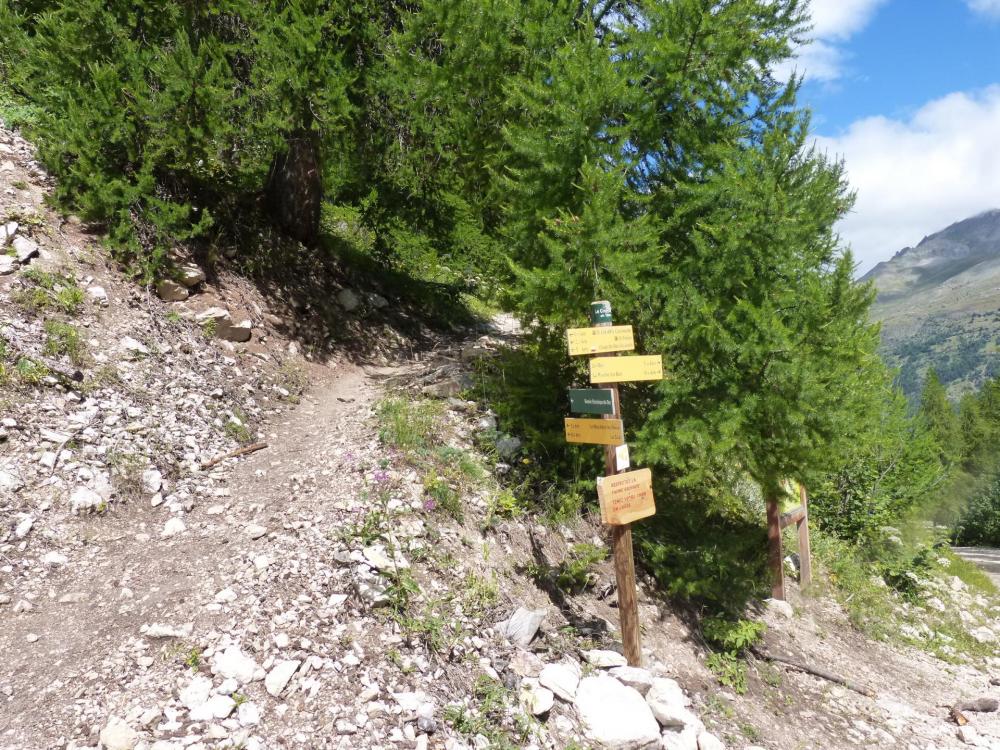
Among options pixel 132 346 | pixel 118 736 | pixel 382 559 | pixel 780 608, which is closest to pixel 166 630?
pixel 118 736

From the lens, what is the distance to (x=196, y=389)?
7.18m

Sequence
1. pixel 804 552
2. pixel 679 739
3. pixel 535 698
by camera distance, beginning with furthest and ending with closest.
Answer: pixel 804 552
pixel 679 739
pixel 535 698

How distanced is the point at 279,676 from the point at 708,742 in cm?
333

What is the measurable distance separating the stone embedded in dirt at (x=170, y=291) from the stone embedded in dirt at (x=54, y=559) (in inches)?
172

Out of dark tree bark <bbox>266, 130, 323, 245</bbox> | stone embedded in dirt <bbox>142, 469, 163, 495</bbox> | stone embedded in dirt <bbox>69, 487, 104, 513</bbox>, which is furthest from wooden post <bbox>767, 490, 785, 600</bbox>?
dark tree bark <bbox>266, 130, 323, 245</bbox>

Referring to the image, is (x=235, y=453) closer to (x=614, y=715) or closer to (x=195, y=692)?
(x=195, y=692)

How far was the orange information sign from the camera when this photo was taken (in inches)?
194

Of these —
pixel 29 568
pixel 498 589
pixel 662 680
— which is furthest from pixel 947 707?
pixel 29 568

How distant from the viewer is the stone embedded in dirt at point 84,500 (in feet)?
17.0

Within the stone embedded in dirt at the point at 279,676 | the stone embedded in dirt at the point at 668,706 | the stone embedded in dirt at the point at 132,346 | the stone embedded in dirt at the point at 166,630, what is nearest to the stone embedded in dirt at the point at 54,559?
the stone embedded in dirt at the point at 166,630

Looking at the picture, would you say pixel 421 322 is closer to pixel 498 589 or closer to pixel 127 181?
pixel 127 181

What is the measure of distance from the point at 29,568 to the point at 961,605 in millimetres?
14761

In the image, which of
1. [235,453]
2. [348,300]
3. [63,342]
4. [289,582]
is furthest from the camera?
[348,300]

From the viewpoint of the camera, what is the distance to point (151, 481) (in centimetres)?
573
